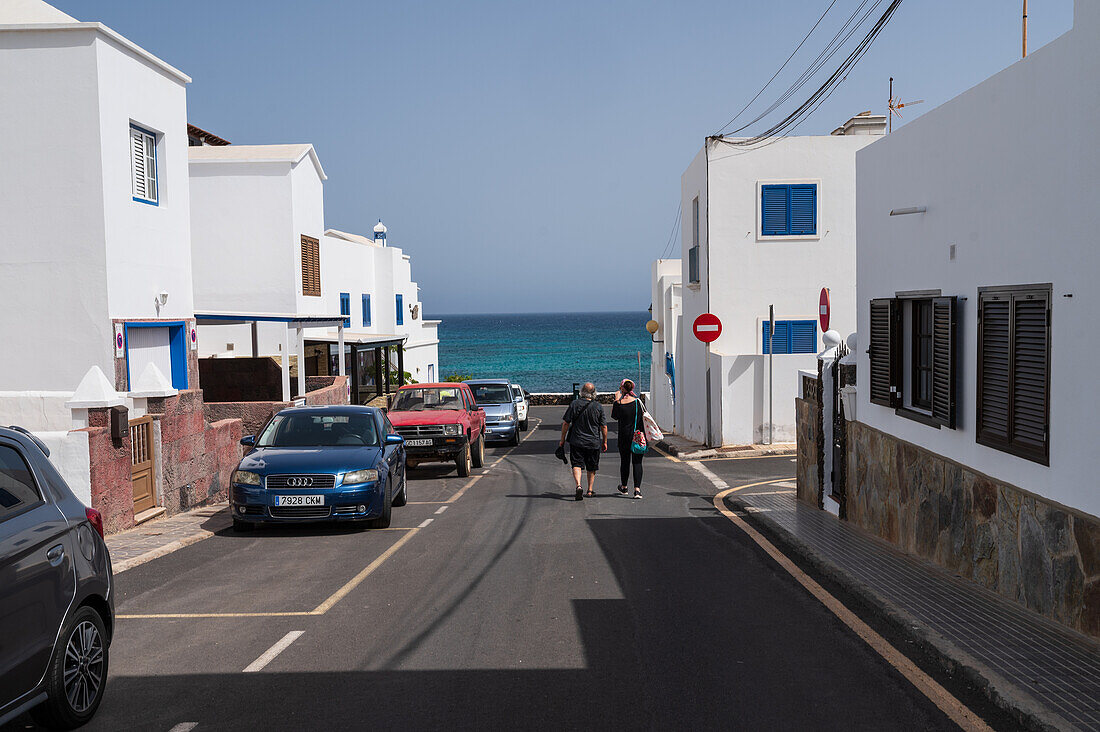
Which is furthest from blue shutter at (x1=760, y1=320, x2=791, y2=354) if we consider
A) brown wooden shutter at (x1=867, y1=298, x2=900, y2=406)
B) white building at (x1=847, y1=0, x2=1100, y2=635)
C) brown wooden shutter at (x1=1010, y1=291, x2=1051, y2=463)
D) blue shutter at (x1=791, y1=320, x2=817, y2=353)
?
brown wooden shutter at (x1=1010, y1=291, x2=1051, y2=463)

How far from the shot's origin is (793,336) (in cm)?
2458

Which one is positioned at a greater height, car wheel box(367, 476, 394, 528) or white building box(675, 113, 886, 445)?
white building box(675, 113, 886, 445)

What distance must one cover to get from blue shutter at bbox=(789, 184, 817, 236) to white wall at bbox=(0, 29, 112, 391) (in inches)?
626

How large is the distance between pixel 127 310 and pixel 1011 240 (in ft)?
46.5

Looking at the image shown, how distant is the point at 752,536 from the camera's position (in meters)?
11.8

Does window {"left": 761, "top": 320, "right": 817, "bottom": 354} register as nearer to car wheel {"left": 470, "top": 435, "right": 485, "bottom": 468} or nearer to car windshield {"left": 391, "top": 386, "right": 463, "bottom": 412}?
car wheel {"left": 470, "top": 435, "right": 485, "bottom": 468}

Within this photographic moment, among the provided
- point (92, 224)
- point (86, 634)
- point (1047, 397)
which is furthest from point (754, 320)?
point (86, 634)

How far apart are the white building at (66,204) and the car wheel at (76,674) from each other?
11.7m

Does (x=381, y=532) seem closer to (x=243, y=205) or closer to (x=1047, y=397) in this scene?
(x=1047, y=397)

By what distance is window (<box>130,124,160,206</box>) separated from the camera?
686 inches

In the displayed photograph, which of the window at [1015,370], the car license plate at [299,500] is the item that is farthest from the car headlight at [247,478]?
the window at [1015,370]

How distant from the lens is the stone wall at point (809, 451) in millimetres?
13836

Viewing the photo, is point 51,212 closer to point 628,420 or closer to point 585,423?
point 585,423

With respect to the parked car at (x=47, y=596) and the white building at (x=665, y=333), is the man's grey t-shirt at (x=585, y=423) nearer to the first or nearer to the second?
the parked car at (x=47, y=596)
